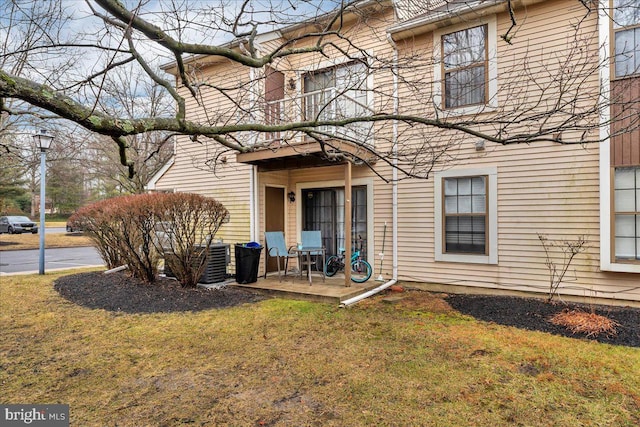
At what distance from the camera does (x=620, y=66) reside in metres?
5.55

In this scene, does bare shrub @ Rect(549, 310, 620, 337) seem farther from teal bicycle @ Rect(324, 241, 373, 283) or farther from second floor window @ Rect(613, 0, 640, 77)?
second floor window @ Rect(613, 0, 640, 77)

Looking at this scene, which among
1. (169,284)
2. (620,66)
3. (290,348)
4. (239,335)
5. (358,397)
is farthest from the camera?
(169,284)

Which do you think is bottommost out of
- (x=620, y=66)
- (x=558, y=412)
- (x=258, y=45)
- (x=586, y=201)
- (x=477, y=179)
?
(x=558, y=412)

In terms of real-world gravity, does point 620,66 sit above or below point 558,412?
above

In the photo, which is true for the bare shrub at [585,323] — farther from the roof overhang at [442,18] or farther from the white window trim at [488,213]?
the roof overhang at [442,18]

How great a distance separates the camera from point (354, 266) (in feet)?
26.4

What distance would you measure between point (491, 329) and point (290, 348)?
273cm

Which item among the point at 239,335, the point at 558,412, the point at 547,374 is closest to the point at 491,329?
the point at 547,374

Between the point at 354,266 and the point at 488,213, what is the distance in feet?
9.96

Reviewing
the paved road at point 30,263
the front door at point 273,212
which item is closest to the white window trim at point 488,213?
the front door at point 273,212

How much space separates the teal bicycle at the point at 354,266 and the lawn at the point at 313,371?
81.7 inches

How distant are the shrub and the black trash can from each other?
69cm

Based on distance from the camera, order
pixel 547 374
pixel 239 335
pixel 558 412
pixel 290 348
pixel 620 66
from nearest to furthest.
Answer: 1. pixel 558 412
2. pixel 547 374
3. pixel 290 348
4. pixel 239 335
5. pixel 620 66

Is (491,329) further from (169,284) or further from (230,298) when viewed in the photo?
(169,284)
